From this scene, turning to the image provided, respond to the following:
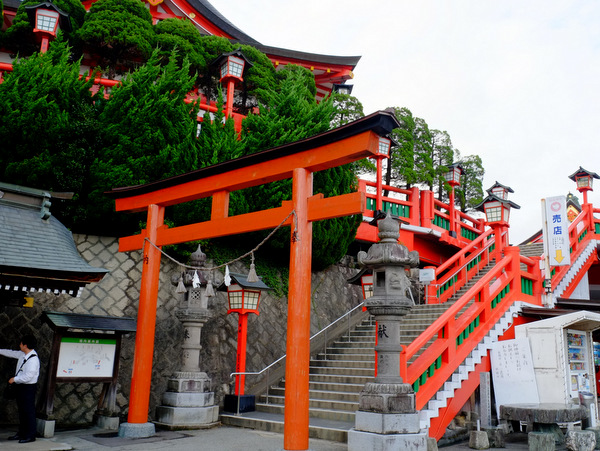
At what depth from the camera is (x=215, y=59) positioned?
58.6 feet

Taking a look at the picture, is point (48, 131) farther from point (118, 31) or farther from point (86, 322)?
point (118, 31)

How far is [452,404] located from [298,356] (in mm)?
3896

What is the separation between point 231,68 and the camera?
17.1 meters

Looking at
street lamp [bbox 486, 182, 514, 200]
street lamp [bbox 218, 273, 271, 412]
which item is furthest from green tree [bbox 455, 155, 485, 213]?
street lamp [bbox 218, 273, 271, 412]

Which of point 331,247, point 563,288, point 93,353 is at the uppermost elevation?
point 331,247

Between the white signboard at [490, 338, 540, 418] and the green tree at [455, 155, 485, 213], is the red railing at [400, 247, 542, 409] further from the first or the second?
the green tree at [455, 155, 485, 213]

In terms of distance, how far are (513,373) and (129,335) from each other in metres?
8.47

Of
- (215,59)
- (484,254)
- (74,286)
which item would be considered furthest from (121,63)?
(484,254)

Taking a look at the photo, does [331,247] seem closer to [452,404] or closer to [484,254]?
A: [484,254]

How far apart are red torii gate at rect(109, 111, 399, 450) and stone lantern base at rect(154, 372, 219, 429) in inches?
27.4

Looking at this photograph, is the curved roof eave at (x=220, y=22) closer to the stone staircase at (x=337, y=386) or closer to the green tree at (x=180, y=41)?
the green tree at (x=180, y=41)

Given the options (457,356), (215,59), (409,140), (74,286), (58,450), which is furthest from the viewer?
(409,140)

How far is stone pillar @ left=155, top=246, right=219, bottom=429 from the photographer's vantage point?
9227 mm

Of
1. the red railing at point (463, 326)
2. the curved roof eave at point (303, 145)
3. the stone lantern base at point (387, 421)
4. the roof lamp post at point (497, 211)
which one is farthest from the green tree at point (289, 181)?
the stone lantern base at point (387, 421)
